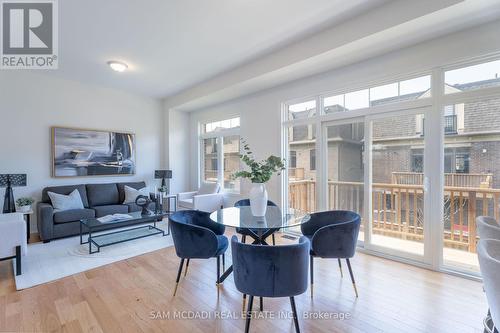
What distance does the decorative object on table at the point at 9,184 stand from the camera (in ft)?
12.6

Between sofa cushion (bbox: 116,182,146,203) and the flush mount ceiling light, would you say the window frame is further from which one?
the flush mount ceiling light

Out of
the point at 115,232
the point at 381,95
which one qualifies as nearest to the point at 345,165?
the point at 381,95

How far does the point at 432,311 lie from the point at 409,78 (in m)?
2.61

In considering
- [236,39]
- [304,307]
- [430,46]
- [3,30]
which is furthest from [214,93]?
[304,307]

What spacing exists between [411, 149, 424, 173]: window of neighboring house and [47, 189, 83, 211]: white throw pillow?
532 centimetres

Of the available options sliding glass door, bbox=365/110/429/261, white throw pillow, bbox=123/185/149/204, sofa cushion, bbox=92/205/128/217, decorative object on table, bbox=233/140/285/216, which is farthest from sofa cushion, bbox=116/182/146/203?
sliding glass door, bbox=365/110/429/261

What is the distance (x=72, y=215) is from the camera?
13.2 ft

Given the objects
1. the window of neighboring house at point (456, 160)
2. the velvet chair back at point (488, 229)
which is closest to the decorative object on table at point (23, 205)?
the velvet chair back at point (488, 229)

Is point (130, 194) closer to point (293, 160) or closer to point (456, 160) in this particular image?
point (293, 160)

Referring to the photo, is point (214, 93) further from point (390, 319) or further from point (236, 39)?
point (390, 319)

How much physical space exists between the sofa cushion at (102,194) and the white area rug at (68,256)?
0.88 meters

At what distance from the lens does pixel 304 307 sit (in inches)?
85.5

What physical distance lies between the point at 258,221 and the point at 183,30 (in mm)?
2529

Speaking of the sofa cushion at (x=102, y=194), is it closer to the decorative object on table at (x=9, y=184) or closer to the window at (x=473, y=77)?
the decorative object on table at (x=9, y=184)
